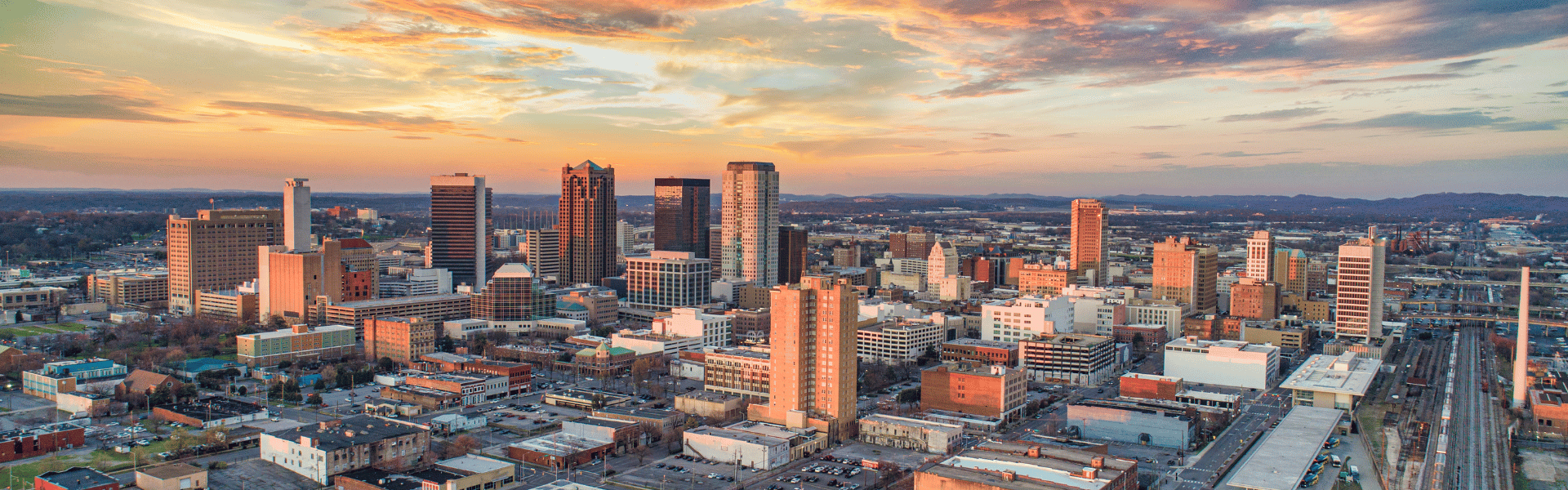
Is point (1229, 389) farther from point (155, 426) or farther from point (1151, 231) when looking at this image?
point (1151, 231)

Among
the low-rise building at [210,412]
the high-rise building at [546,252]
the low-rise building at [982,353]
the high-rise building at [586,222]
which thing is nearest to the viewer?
the low-rise building at [210,412]

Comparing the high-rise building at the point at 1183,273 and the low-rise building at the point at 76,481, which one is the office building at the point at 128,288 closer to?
the low-rise building at the point at 76,481

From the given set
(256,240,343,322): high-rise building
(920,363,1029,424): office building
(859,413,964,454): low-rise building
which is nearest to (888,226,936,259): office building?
(256,240,343,322): high-rise building

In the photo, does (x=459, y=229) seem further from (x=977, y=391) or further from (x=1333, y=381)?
(x=1333, y=381)

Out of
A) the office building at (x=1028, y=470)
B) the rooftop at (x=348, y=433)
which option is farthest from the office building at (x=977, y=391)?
the rooftop at (x=348, y=433)

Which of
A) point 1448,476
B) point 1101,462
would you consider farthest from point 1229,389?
point 1101,462

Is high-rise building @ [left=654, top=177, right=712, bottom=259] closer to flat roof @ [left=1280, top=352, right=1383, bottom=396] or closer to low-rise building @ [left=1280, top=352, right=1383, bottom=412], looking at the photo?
flat roof @ [left=1280, top=352, right=1383, bottom=396]
